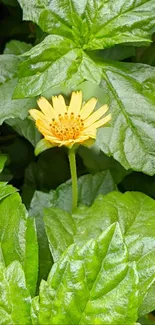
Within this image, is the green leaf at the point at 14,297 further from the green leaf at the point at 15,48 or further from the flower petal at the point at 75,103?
the green leaf at the point at 15,48

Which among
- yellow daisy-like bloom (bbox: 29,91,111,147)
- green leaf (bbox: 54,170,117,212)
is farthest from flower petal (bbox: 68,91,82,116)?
green leaf (bbox: 54,170,117,212)

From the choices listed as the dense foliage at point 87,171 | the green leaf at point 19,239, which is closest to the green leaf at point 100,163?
the dense foliage at point 87,171

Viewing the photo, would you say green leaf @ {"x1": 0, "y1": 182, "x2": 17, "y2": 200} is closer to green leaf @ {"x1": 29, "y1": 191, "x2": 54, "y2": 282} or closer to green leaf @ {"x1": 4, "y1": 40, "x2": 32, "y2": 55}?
green leaf @ {"x1": 29, "y1": 191, "x2": 54, "y2": 282}

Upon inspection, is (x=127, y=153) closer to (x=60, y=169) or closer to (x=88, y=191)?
(x=88, y=191)

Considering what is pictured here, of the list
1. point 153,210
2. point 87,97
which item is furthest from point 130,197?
point 87,97

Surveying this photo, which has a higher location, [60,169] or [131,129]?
[131,129]
